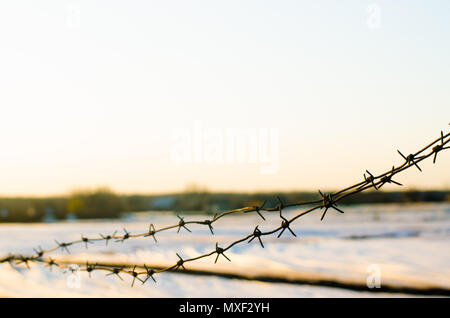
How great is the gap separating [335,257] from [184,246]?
11.8ft

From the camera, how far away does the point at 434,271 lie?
19.7ft

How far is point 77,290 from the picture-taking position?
4910 millimetres

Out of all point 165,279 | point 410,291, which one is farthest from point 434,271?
point 165,279
